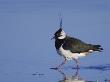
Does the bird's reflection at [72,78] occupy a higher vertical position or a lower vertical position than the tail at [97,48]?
lower

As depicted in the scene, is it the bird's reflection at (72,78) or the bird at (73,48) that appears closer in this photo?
the bird's reflection at (72,78)

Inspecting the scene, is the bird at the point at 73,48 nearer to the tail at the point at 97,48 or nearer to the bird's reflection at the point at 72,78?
the tail at the point at 97,48

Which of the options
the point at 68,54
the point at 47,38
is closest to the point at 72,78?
the point at 68,54

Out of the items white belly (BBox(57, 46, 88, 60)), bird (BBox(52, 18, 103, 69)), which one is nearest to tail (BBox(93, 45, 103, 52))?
bird (BBox(52, 18, 103, 69))

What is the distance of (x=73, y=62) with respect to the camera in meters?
12.2

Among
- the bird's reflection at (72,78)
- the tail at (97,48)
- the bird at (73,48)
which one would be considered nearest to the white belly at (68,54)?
the bird at (73,48)

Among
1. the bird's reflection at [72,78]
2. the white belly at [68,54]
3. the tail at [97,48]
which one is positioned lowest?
the bird's reflection at [72,78]

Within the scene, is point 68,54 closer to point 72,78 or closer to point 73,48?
point 73,48

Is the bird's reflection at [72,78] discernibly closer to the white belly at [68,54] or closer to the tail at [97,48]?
the white belly at [68,54]

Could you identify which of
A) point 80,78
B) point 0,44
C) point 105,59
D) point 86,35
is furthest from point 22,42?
point 80,78

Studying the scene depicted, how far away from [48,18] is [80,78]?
15.7 ft

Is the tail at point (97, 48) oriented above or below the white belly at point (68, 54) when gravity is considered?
above

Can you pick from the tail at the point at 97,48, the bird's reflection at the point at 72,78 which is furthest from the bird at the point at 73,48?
the bird's reflection at the point at 72,78

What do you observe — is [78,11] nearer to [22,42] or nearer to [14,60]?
[22,42]
